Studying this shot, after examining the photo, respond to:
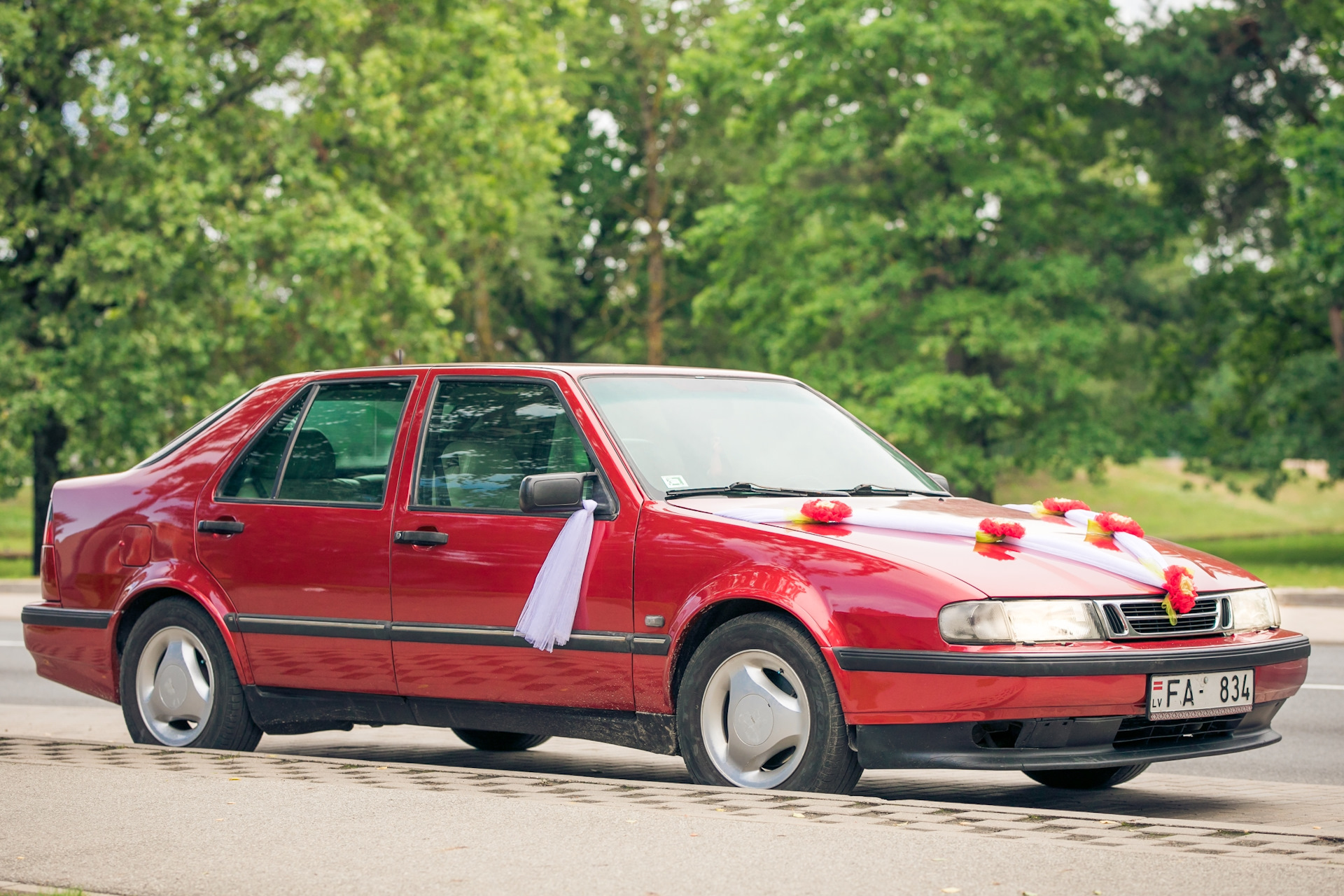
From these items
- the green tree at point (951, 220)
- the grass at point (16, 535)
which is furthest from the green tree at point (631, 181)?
the grass at point (16, 535)

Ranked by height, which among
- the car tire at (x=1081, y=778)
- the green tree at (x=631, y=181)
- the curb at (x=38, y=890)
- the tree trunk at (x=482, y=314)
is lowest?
the car tire at (x=1081, y=778)

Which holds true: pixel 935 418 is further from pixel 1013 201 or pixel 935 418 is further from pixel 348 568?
pixel 348 568

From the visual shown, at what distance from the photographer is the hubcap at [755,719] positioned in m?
5.76

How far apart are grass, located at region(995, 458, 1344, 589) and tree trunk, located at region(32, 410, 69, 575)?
2269cm

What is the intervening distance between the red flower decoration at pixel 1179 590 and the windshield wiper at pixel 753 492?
4.36 ft

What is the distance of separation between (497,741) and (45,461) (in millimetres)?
22542

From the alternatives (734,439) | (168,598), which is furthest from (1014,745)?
(168,598)

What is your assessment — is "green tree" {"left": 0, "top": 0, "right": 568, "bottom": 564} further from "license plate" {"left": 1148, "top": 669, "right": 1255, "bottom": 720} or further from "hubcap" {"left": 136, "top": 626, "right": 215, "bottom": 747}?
"license plate" {"left": 1148, "top": 669, "right": 1255, "bottom": 720}

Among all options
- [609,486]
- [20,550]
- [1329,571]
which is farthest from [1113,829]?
[20,550]

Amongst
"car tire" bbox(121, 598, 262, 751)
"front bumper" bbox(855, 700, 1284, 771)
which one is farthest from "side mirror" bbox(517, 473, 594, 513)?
"car tire" bbox(121, 598, 262, 751)

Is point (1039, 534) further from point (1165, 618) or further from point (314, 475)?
point (314, 475)

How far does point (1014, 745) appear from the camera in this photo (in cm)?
560

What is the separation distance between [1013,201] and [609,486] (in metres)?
29.5

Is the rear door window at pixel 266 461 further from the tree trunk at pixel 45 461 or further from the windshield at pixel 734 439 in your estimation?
the tree trunk at pixel 45 461
